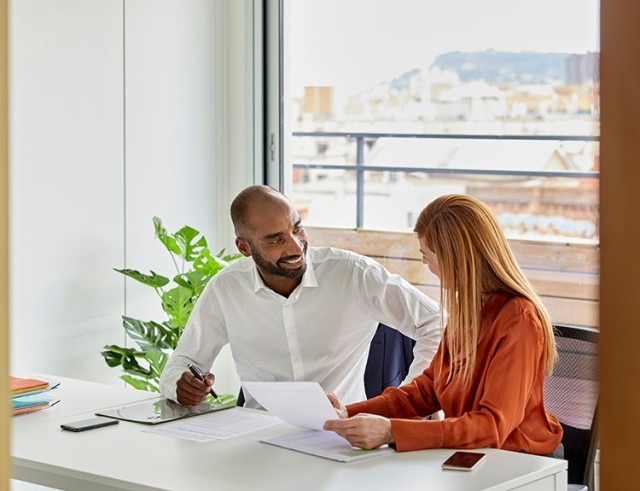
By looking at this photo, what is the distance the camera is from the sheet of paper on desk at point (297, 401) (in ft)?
7.45

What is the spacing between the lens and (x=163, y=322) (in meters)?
4.14

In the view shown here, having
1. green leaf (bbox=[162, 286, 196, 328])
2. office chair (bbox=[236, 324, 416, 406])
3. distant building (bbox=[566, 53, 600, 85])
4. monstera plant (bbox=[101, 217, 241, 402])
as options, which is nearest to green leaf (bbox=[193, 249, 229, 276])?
monstera plant (bbox=[101, 217, 241, 402])

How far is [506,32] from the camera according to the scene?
13.2ft

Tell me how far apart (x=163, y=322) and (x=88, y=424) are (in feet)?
5.09

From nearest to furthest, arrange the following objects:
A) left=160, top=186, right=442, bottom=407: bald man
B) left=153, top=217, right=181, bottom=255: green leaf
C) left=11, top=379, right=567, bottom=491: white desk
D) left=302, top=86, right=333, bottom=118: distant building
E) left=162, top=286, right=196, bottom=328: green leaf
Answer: left=11, top=379, right=567, bottom=491: white desk → left=160, top=186, right=442, bottom=407: bald man → left=162, top=286, right=196, bottom=328: green leaf → left=153, top=217, right=181, bottom=255: green leaf → left=302, top=86, right=333, bottom=118: distant building

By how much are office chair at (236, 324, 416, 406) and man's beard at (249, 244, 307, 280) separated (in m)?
0.29

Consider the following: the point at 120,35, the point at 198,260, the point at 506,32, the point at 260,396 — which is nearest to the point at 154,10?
the point at 120,35

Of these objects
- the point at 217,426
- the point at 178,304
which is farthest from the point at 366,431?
the point at 178,304

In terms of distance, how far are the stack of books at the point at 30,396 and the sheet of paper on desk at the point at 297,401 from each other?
0.71m

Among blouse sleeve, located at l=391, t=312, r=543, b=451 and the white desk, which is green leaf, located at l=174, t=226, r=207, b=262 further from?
blouse sleeve, located at l=391, t=312, r=543, b=451

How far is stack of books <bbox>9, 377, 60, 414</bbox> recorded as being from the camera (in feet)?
9.00

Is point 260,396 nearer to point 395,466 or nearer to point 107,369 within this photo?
point 395,466

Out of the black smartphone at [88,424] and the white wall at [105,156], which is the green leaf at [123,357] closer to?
the white wall at [105,156]

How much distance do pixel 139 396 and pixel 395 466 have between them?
1.05 m
